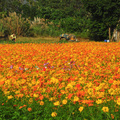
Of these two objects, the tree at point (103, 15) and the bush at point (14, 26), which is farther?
the bush at point (14, 26)

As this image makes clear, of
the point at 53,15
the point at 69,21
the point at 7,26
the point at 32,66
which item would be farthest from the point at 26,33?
the point at 32,66

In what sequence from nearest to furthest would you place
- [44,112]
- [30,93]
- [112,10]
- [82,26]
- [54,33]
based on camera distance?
[44,112], [30,93], [112,10], [54,33], [82,26]

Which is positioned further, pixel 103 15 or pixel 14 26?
pixel 14 26

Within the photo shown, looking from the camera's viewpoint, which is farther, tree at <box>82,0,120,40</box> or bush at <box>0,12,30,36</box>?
bush at <box>0,12,30,36</box>

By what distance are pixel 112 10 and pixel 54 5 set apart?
23.7m

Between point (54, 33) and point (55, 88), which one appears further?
point (54, 33)

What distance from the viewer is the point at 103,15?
19.4 m

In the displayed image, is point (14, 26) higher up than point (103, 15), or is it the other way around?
point (103, 15)

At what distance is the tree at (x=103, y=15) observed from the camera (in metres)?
18.8

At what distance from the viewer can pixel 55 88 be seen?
3.78 metres

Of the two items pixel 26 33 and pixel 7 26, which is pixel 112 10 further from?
pixel 7 26

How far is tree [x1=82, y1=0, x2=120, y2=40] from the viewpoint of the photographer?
18812 millimetres

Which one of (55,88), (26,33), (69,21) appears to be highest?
(69,21)

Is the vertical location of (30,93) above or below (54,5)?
below
